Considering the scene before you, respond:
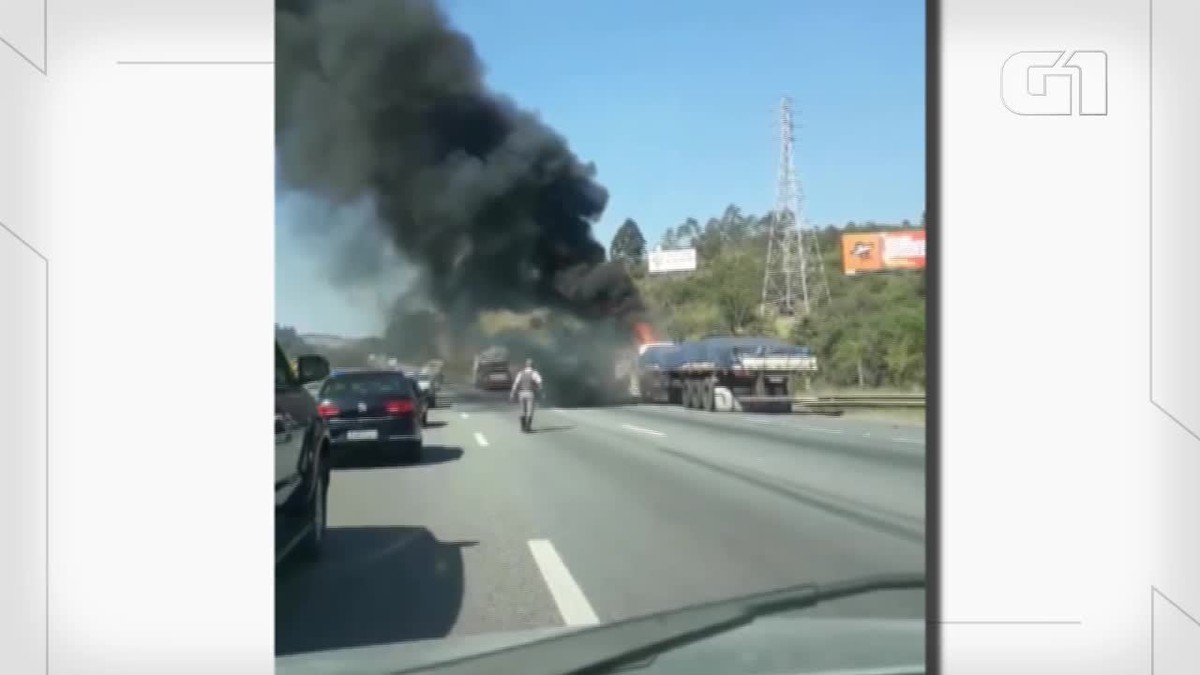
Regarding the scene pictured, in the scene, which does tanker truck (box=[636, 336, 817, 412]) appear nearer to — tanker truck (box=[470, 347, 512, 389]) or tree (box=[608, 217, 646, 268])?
tree (box=[608, 217, 646, 268])

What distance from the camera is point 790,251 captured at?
2.89 meters

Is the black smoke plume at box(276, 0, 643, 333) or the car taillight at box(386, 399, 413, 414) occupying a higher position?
the black smoke plume at box(276, 0, 643, 333)

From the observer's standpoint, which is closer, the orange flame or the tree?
the tree

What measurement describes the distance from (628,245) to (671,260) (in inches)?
4.7

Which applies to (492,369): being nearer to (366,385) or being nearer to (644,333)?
(366,385)

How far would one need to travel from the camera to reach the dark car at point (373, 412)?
287 centimetres

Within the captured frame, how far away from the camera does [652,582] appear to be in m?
2.98

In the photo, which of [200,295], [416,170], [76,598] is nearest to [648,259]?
[416,170]

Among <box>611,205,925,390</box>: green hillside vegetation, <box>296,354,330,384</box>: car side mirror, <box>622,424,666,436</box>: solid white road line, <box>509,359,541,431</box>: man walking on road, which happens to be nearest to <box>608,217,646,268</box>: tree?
<box>611,205,925,390</box>: green hillside vegetation

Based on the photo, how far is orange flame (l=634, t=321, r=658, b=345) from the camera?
3098 mm

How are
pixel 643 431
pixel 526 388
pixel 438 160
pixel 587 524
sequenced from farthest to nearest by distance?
pixel 643 431 < pixel 587 524 < pixel 526 388 < pixel 438 160

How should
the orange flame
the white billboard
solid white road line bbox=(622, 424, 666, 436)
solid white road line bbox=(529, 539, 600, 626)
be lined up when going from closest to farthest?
solid white road line bbox=(529, 539, 600, 626), the white billboard, the orange flame, solid white road line bbox=(622, 424, 666, 436)

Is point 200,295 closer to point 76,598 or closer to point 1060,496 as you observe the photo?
point 76,598

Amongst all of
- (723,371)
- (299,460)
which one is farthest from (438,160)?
(723,371)
